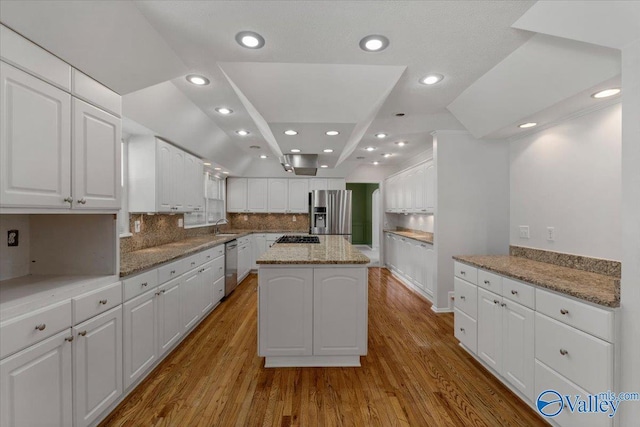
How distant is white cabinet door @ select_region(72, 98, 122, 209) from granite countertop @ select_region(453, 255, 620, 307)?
9.45 ft

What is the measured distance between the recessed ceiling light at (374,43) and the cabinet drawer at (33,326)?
2349mm

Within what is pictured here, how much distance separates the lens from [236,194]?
6492 millimetres

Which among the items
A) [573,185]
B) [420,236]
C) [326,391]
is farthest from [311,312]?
[420,236]

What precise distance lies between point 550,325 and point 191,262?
316 centimetres

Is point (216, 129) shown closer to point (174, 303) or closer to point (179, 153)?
point (179, 153)

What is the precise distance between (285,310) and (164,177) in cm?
209

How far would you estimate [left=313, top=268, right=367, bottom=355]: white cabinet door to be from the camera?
2.47 m

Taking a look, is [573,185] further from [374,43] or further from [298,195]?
[298,195]

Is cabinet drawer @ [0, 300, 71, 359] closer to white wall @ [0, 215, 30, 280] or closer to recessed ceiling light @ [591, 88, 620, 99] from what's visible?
white wall @ [0, 215, 30, 280]

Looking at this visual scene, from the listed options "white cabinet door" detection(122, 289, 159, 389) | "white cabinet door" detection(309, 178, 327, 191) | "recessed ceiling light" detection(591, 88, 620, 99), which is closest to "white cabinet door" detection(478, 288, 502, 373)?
"recessed ceiling light" detection(591, 88, 620, 99)

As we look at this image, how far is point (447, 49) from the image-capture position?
1.99m

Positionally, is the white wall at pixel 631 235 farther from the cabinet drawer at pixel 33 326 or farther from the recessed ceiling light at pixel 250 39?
the cabinet drawer at pixel 33 326

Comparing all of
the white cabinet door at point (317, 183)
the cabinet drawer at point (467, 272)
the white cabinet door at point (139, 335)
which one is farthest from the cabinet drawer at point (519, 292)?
the white cabinet door at point (317, 183)

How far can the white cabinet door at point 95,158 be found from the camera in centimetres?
167
